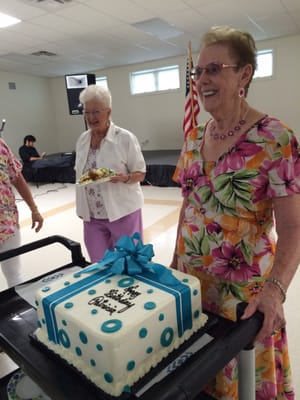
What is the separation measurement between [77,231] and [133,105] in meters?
6.29

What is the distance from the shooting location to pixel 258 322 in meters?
0.66

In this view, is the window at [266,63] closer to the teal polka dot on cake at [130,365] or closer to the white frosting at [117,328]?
the white frosting at [117,328]

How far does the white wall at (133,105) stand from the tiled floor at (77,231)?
328 centimetres

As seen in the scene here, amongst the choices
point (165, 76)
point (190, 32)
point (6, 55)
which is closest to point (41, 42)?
point (6, 55)

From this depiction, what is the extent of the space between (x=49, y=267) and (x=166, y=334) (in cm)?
263

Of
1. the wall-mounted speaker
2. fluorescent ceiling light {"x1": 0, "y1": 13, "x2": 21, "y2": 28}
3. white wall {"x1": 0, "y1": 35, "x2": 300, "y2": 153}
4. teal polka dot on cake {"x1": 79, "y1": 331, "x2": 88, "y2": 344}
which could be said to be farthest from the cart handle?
white wall {"x1": 0, "y1": 35, "x2": 300, "y2": 153}

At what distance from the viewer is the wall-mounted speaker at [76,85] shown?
687 cm

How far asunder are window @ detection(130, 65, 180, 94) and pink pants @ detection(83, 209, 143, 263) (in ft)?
24.6

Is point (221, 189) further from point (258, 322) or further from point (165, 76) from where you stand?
point (165, 76)

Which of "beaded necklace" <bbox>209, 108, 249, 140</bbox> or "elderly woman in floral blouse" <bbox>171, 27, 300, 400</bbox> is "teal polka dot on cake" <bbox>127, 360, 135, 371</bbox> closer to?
"elderly woman in floral blouse" <bbox>171, 27, 300, 400</bbox>

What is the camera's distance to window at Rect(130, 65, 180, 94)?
8773mm

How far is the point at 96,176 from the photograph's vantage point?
184cm

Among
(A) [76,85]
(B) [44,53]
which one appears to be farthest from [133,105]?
(B) [44,53]

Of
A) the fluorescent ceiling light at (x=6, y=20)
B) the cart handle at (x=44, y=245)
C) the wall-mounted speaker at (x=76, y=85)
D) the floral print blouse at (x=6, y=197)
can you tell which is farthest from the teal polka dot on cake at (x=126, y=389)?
the wall-mounted speaker at (x=76, y=85)
